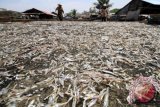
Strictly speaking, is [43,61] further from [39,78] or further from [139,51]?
[139,51]

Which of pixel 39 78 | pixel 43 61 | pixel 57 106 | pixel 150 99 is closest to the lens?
pixel 57 106

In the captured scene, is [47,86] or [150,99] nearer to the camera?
[150,99]

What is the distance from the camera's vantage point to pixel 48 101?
4.09 m

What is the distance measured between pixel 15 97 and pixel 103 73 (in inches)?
78.1

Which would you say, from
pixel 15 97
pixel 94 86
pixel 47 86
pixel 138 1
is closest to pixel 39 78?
pixel 47 86

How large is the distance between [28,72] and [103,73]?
69.3 inches

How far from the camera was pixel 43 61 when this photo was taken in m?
6.37

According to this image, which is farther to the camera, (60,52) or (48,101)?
(60,52)

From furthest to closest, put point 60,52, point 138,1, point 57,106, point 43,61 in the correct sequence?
point 138,1 → point 60,52 → point 43,61 → point 57,106

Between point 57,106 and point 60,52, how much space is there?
3.46 m

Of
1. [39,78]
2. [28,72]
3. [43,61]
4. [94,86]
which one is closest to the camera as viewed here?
[94,86]

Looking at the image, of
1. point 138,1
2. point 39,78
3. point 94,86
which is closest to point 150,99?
point 94,86

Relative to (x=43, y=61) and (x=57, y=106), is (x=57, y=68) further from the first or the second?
(x=57, y=106)

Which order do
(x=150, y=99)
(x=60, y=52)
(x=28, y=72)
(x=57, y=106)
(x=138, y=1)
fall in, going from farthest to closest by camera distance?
(x=138, y=1) < (x=60, y=52) < (x=28, y=72) < (x=150, y=99) < (x=57, y=106)
